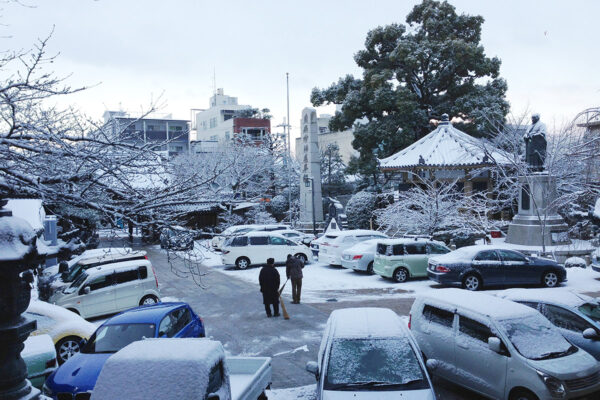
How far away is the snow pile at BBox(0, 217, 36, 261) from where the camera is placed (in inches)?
161

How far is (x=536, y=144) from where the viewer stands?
68.6ft

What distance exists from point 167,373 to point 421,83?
112 ft

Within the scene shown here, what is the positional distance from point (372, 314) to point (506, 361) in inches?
81.9

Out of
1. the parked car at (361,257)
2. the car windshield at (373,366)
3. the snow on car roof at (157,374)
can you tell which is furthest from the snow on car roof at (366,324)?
the parked car at (361,257)

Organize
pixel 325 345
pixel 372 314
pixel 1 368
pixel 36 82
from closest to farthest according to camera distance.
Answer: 1. pixel 1 368
2. pixel 36 82
3. pixel 325 345
4. pixel 372 314

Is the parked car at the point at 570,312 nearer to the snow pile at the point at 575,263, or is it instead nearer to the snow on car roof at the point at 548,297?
the snow on car roof at the point at 548,297

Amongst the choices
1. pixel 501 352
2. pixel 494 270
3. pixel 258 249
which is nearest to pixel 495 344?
pixel 501 352

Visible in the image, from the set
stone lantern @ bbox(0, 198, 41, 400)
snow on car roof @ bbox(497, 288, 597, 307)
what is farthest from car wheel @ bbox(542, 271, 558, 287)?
stone lantern @ bbox(0, 198, 41, 400)

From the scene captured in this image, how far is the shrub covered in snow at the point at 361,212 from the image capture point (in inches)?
1293

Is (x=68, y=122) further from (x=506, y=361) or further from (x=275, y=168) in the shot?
(x=275, y=168)

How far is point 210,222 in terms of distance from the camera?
1724 inches

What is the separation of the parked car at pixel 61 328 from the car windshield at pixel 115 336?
6.62 ft

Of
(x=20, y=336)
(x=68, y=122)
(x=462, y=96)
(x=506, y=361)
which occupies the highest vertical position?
(x=462, y=96)

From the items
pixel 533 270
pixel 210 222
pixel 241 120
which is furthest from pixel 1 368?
pixel 241 120
